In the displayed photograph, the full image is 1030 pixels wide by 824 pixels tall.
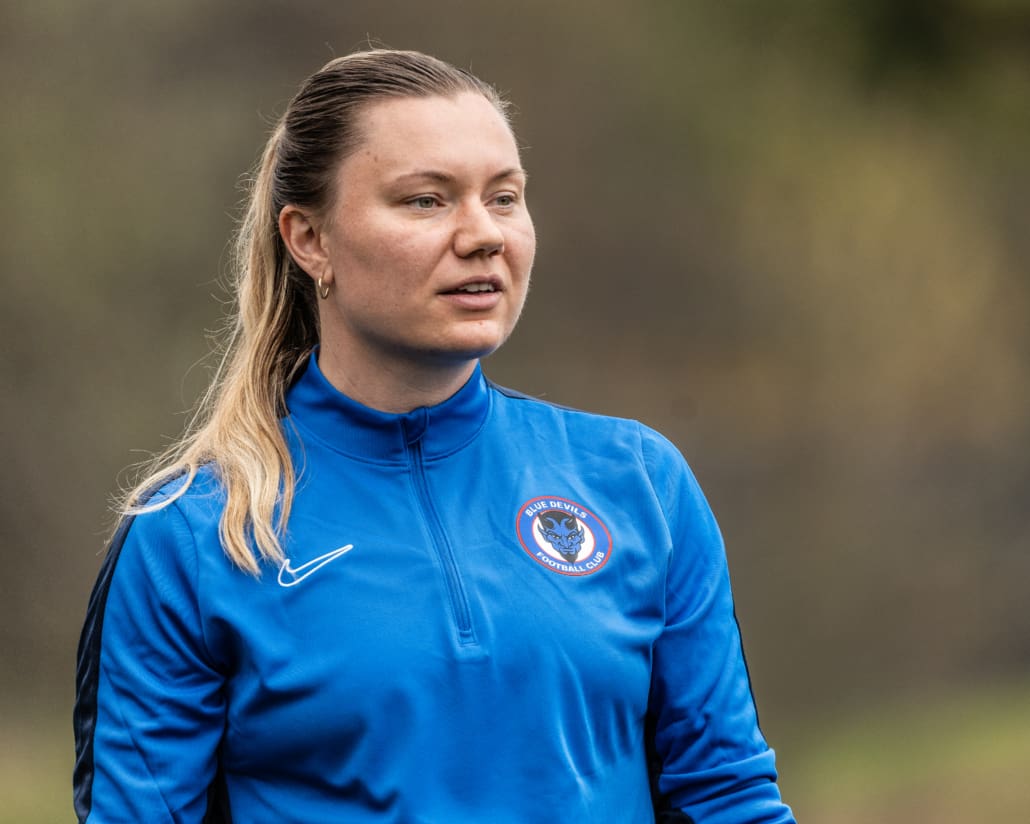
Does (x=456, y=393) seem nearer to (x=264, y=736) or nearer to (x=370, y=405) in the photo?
(x=370, y=405)

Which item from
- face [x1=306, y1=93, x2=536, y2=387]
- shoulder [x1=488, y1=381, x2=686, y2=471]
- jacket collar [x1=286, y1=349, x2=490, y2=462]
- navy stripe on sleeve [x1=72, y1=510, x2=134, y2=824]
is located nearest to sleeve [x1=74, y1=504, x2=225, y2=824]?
navy stripe on sleeve [x1=72, y1=510, x2=134, y2=824]

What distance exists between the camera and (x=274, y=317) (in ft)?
5.89

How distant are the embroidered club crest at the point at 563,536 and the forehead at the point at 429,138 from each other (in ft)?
1.29

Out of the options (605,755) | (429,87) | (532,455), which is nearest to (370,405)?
(532,455)

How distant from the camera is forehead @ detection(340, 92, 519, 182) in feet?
5.19

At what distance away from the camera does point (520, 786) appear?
1518mm

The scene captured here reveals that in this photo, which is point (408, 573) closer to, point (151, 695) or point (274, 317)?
point (151, 695)

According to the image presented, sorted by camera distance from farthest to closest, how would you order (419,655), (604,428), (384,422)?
1. (604,428)
2. (384,422)
3. (419,655)

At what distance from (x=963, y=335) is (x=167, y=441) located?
342cm

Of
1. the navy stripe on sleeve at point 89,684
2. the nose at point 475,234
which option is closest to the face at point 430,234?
the nose at point 475,234

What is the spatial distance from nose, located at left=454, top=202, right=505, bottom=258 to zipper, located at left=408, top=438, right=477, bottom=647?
0.23 meters

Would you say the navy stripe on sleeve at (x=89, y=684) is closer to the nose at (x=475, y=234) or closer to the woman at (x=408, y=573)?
the woman at (x=408, y=573)

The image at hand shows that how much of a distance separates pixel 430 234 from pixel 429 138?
115 millimetres

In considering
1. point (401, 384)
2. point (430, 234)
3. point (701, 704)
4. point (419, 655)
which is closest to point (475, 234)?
point (430, 234)
